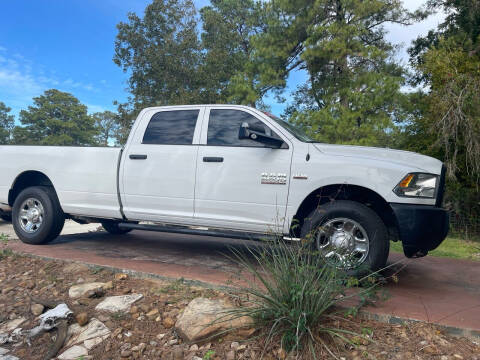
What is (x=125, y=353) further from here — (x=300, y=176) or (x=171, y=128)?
(x=171, y=128)

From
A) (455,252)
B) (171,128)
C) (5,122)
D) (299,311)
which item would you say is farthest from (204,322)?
(5,122)

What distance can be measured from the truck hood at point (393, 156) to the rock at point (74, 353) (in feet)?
9.98

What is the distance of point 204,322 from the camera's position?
310cm

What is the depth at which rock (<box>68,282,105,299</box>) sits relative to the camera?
12.8 ft

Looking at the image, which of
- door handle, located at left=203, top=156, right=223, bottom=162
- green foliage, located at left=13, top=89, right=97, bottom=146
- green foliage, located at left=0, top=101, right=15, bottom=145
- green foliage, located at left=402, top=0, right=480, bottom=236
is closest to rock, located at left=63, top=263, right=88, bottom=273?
door handle, located at left=203, top=156, right=223, bottom=162

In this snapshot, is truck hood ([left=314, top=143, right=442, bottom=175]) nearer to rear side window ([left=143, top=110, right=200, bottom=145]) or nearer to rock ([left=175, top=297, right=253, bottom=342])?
rear side window ([left=143, top=110, right=200, bottom=145])

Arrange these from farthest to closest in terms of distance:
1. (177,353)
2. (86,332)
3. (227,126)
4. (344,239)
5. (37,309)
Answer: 1. (227,126)
2. (344,239)
3. (37,309)
4. (86,332)
5. (177,353)

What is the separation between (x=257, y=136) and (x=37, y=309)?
9.33 feet

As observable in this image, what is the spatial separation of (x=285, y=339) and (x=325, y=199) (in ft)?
6.13

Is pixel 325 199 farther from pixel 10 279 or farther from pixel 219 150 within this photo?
pixel 10 279

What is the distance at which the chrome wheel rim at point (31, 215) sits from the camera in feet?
18.9

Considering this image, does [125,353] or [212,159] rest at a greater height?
[212,159]

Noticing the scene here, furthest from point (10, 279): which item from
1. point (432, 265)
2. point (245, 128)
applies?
point (432, 265)

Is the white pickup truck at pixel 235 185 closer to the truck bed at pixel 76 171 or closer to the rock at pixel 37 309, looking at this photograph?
the truck bed at pixel 76 171
